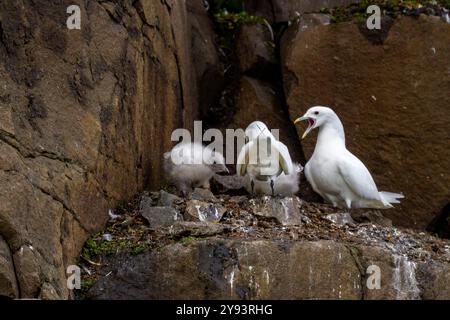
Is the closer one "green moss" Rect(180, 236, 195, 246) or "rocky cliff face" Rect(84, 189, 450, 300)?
"rocky cliff face" Rect(84, 189, 450, 300)

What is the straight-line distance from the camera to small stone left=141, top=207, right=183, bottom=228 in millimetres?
9148

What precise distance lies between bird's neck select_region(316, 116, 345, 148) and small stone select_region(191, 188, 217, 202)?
4.77ft

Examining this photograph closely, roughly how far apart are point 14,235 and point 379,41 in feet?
19.6

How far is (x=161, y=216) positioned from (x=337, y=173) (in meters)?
2.26

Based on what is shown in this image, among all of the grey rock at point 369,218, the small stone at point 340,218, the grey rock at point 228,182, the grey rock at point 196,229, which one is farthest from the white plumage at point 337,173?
the grey rock at point 196,229

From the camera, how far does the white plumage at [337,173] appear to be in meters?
10.5

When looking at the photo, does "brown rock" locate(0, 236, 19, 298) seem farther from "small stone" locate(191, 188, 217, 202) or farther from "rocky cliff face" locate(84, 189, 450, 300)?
"small stone" locate(191, 188, 217, 202)

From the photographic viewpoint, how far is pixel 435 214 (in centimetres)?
1205

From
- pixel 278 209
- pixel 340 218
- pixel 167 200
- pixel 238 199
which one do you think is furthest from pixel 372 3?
pixel 167 200

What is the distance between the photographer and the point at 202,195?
10125 millimetres

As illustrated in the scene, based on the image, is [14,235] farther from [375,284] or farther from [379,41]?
[379,41]

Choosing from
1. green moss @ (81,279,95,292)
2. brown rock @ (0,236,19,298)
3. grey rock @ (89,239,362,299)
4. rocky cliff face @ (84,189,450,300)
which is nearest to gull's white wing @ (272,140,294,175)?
rocky cliff face @ (84,189,450,300)

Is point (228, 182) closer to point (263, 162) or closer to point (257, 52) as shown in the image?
Result: point (263, 162)

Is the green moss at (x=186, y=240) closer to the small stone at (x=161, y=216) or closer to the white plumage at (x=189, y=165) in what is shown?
the small stone at (x=161, y=216)
